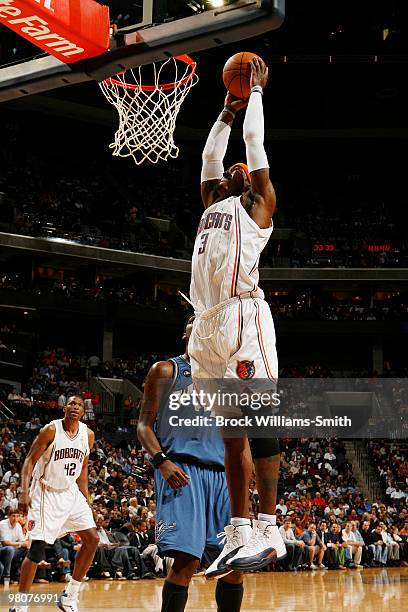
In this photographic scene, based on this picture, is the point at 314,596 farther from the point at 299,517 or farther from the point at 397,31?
the point at 397,31

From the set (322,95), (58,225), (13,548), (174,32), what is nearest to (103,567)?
(13,548)

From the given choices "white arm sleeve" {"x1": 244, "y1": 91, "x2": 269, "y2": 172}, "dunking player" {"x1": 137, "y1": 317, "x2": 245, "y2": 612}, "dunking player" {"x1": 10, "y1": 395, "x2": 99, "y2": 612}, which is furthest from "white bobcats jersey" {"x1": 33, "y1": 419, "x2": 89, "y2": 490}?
"white arm sleeve" {"x1": 244, "y1": 91, "x2": 269, "y2": 172}

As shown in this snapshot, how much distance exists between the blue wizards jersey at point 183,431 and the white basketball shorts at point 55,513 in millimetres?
3128

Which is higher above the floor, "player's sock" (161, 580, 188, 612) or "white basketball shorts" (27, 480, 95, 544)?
"white basketball shorts" (27, 480, 95, 544)

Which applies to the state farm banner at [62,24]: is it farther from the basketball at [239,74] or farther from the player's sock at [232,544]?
the player's sock at [232,544]

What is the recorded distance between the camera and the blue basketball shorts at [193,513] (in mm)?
5035

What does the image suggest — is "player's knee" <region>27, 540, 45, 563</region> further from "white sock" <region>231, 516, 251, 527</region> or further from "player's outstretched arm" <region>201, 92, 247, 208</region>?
"player's outstretched arm" <region>201, 92, 247, 208</region>

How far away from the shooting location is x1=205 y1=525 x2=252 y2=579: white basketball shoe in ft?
11.4

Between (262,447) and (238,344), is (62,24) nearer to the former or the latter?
(238,344)

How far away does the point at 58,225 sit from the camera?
2817cm

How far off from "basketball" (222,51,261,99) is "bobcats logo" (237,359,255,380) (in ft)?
4.38

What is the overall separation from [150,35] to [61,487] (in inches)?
189

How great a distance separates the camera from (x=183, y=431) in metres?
5.37

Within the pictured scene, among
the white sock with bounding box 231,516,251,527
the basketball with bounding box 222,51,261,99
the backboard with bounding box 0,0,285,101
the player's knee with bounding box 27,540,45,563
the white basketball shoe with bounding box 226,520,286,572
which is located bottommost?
the player's knee with bounding box 27,540,45,563
